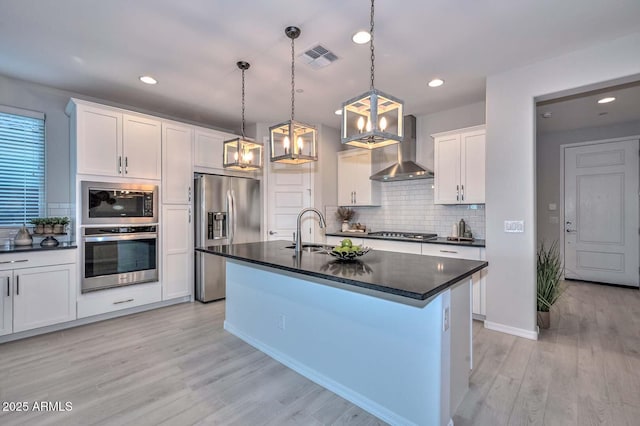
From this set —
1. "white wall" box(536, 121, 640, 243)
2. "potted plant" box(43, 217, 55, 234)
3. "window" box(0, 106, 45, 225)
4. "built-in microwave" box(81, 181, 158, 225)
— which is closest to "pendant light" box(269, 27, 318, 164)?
"built-in microwave" box(81, 181, 158, 225)

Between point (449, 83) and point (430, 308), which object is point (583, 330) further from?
point (449, 83)

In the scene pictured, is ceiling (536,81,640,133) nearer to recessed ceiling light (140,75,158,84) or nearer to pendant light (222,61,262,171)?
pendant light (222,61,262,171)

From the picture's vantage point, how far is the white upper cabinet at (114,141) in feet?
10.8

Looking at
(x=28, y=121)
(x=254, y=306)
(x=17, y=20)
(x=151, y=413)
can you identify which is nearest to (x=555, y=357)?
(x=254, y=306)

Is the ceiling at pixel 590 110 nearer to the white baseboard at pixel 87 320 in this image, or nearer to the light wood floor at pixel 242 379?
the light wood floor at pixel 242 379

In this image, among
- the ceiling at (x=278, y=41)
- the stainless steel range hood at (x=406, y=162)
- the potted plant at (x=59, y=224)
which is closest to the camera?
the ceiling at (x=278, y=41)

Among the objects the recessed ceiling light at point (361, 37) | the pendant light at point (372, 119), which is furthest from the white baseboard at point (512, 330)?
the recessed ceiling light at point (361, 37)

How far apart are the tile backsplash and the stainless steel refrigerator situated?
1.44 m

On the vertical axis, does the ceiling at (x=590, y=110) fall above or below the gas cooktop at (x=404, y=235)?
above

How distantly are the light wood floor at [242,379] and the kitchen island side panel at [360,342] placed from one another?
0.13 m

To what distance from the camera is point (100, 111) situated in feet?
11.2

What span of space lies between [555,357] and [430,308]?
1.84 metres

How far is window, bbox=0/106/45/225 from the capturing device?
3283mm

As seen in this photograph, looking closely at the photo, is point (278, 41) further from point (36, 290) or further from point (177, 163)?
point (36, 290)
